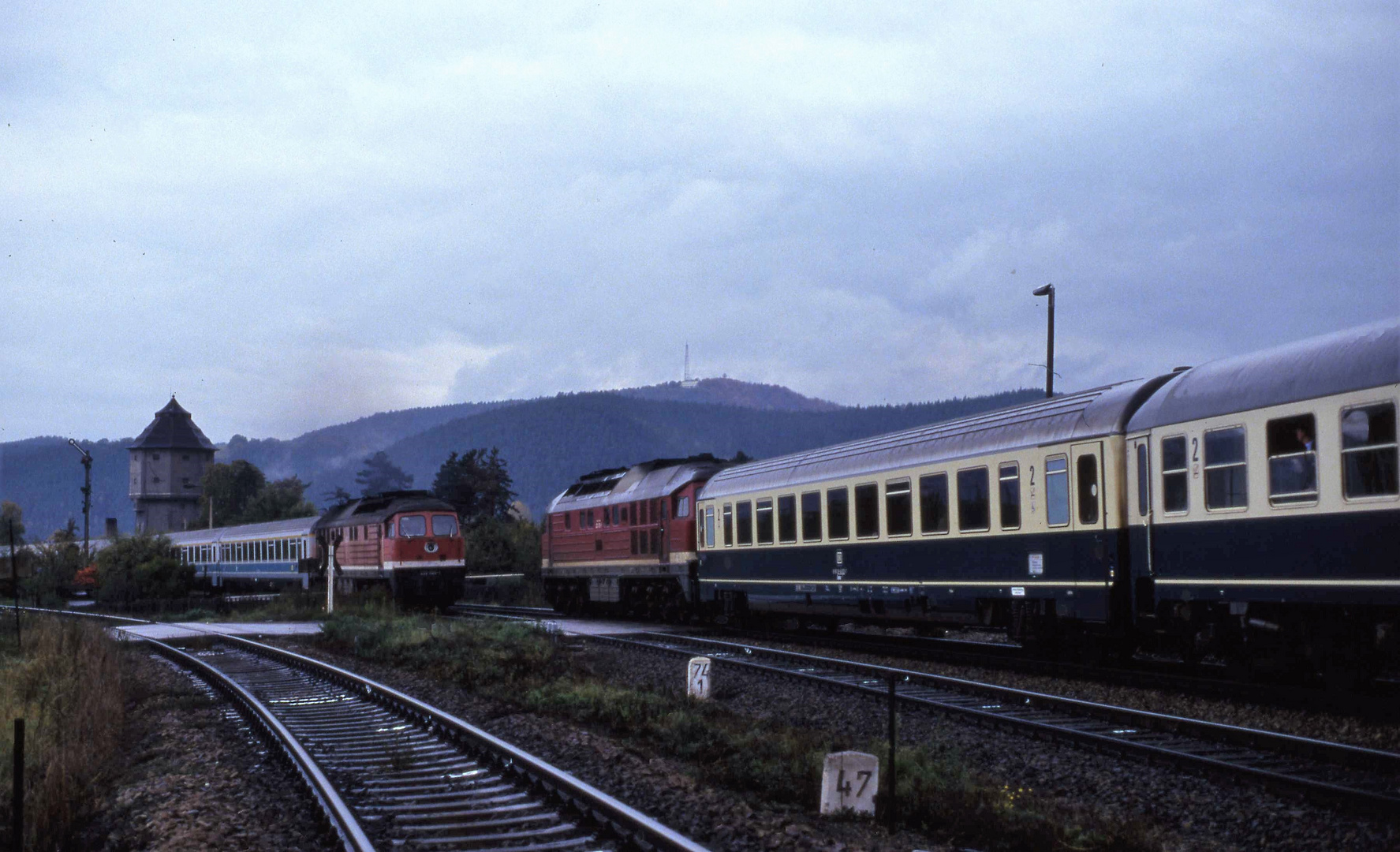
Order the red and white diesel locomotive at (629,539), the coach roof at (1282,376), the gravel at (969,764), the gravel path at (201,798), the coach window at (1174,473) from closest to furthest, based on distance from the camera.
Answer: the gravel at (969,764) < the gravel path at (201,798) < the coach roof at (1282,376) < the coach window at (1174,473) < the red and white diesel locomotive at (629,539)

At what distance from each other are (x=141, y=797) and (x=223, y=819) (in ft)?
4.62

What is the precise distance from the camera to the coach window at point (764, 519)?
25.1 m

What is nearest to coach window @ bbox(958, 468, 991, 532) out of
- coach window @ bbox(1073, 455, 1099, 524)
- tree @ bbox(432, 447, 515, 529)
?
coach window @ bbox(1073, 455, 1099, 524)

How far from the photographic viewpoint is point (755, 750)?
10.8 meters

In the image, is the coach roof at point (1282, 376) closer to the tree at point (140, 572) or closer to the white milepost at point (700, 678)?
the white milepost at point (700, 678)

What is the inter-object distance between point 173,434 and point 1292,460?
132 m

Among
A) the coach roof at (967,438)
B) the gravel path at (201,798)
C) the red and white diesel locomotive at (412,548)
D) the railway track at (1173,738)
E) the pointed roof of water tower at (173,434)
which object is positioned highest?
the pointed roof of water tower at (173,434)

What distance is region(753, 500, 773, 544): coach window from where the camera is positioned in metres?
25.1

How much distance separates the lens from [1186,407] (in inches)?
558

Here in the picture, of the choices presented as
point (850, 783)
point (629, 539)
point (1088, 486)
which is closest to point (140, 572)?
point (629, 539)

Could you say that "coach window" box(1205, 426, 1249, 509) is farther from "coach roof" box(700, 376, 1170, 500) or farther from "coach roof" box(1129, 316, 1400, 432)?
"coach roof" box(700, 376, 1170, 500)

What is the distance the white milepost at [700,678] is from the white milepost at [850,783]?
21.8ft

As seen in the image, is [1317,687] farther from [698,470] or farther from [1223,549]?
[698,470]

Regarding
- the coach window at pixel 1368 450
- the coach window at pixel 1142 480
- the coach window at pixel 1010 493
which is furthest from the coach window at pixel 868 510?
the coach window at pixel 1368 450
